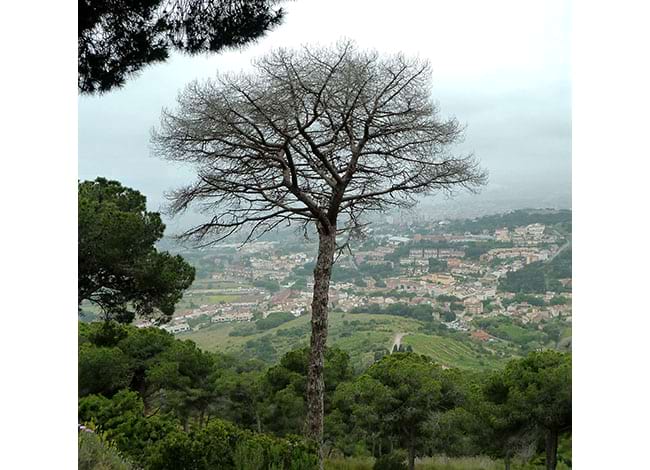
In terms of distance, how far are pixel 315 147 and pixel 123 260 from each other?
3.73 ft

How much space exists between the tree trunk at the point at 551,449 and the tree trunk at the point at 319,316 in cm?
101

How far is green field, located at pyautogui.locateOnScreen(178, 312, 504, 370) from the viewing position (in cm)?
255

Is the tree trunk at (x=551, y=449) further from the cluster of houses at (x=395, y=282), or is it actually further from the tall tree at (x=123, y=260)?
the tall tree at (x=123, y=260)

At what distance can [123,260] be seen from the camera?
8.90 ft

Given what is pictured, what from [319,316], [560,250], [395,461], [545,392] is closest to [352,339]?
[319,316]

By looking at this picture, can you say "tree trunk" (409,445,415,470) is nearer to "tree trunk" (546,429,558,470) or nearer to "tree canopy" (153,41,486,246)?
"tree trunk" (546,429,558,470)

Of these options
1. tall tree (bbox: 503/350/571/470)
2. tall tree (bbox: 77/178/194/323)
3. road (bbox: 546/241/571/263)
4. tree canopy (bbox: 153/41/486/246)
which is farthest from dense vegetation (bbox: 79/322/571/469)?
tree canopy (bbox: 153/41/486/246)

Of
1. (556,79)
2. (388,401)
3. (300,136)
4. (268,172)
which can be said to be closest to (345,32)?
(300,136)

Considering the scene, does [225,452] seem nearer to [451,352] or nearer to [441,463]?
[441,463]

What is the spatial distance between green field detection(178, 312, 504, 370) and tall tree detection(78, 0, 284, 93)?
50.0 inches

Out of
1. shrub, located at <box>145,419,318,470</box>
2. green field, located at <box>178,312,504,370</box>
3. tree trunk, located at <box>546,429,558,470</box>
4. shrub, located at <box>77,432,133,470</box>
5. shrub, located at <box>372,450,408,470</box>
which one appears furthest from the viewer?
green field, located at <box>178,312,504,370</box>

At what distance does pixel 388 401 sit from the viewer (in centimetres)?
253
